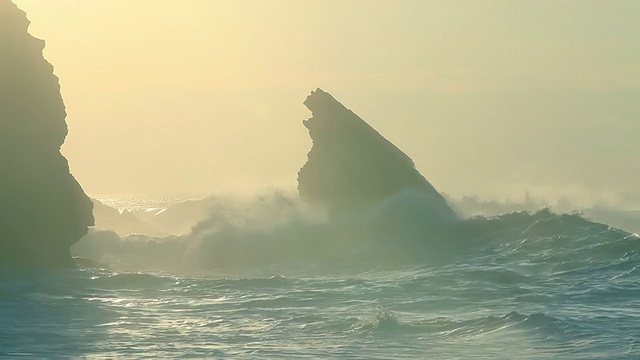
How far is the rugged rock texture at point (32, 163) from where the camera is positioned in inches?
1677

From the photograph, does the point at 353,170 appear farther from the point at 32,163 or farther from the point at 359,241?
the point at 32,163

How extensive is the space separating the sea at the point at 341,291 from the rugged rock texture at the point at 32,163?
196 cm

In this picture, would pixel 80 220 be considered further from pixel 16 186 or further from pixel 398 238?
pixel 398 238

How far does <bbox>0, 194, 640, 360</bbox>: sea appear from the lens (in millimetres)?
24172

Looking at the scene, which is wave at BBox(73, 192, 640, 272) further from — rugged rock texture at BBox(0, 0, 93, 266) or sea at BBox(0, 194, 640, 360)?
rugged rock texture at BBox(0, 0, 93, 266)

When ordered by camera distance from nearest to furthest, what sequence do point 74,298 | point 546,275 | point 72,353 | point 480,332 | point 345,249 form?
point 72,353, point 480,332, point 74,298, point 546,275, point 345,249

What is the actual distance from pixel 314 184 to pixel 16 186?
17532 millimetres

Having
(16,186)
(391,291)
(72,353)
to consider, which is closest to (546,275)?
(391,291)

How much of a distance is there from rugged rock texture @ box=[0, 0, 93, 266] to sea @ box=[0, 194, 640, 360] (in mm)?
1958

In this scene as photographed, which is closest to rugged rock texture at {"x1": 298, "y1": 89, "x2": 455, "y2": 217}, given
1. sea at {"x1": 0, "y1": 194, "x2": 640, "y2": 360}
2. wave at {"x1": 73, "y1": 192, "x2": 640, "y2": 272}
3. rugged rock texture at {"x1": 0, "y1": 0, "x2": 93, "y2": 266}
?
wave at {"x1": 73, "y1": 192, "x2": 640, "y2": 272}

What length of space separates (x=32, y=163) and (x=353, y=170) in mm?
17642

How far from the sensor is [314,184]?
181 feet

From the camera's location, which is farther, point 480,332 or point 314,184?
point 314,184

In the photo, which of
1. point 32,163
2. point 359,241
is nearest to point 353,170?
point 359,241
